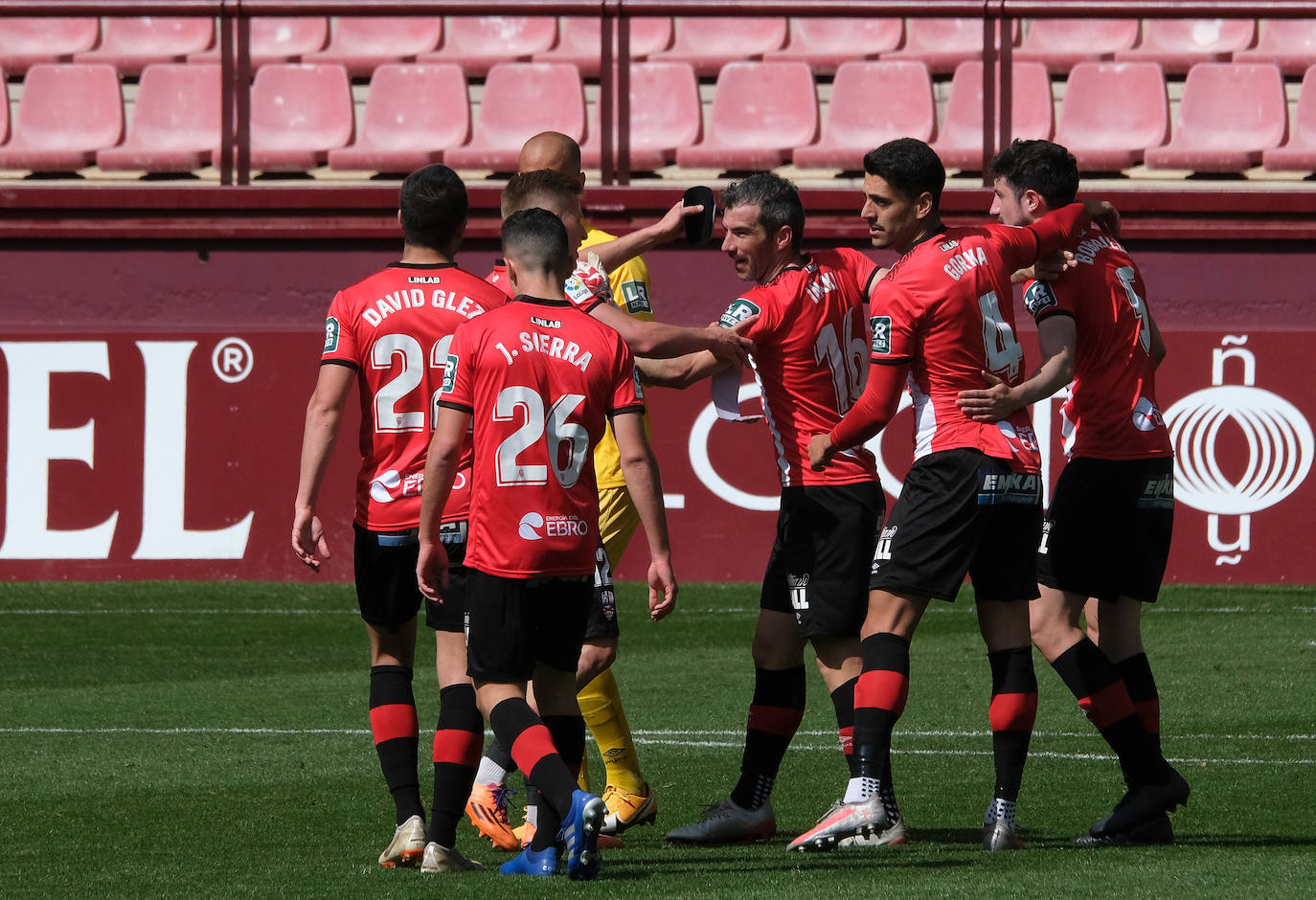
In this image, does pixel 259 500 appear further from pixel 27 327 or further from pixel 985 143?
pixel 985 143

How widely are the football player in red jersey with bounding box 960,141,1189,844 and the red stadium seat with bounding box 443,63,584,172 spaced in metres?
8.73

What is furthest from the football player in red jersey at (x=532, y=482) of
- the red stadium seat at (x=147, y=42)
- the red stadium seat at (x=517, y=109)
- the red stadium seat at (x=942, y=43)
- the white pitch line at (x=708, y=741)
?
the red stadium seat at (x=147, y=42)

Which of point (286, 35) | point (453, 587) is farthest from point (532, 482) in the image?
point (286, 35)

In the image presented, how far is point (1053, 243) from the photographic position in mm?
5812

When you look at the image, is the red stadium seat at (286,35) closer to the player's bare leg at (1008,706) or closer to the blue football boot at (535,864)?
the player's bare leg at (1008,706)

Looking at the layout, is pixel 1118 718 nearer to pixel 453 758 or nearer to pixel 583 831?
pixel 583 831

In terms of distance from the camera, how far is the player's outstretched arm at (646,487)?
5188 mm

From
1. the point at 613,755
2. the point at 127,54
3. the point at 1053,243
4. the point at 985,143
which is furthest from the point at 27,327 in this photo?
the point at 1053,243

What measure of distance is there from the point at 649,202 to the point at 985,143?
2.34 meters

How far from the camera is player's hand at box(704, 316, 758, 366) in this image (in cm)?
575

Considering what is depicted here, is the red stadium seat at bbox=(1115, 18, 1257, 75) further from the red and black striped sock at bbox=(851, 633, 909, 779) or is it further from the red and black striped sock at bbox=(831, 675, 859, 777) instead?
the red and black striped sock at bbox=(851, 633, 909, 779)

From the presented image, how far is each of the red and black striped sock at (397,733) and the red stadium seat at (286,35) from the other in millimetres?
11137

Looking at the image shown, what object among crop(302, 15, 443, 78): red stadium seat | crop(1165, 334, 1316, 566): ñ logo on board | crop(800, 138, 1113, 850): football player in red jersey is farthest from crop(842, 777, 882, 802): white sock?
crop(302, 15, 443, 78): red stadium seat

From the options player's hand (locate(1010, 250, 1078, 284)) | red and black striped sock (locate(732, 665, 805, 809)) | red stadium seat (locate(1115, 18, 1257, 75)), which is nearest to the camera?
player's hand (locate(1010, 250, 1078, 284))
